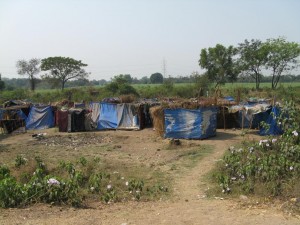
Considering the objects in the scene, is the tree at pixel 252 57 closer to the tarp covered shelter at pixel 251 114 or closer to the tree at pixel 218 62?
the tree at pixel 218 62

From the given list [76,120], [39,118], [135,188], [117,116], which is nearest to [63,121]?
[76,120]

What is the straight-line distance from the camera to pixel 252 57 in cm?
4666

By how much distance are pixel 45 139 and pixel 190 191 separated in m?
12.1

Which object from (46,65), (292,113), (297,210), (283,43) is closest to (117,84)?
(46,65)

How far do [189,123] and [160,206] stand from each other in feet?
33.9

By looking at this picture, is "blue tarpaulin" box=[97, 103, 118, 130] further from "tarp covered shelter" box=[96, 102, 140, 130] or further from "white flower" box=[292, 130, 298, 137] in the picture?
"white flower" box=[292, 130, 298, 137]

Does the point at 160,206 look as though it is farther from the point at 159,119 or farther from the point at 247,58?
the point at 247,58

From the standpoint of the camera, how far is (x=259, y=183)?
770cm

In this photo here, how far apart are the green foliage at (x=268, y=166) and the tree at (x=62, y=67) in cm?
4799

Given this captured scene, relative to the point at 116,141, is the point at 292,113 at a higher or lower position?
higher

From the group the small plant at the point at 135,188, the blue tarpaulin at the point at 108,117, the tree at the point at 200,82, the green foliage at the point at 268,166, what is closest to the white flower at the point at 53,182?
the small plant at the point at 135,188

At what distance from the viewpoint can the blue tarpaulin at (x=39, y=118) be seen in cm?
2378

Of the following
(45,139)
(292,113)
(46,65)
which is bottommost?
(45,139)

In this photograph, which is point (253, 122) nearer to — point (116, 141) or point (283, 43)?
point (116, 141)
